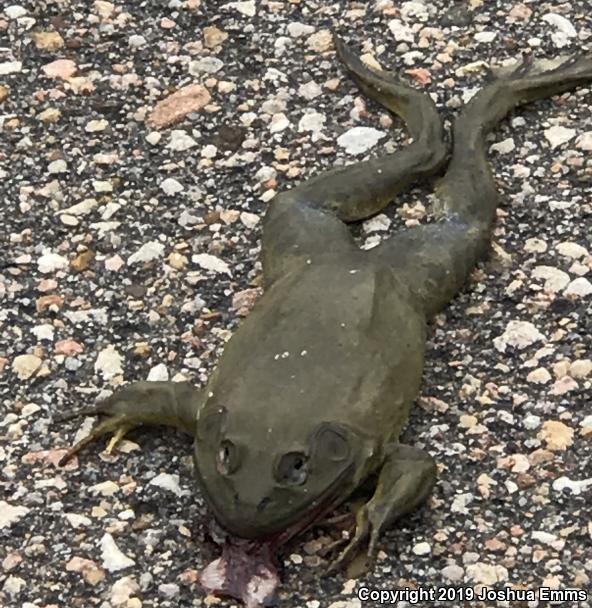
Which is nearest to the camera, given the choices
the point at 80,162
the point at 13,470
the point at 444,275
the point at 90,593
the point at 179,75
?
the point at 90,593

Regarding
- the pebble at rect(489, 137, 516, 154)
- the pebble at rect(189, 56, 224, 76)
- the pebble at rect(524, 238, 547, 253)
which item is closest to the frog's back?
the pebble at rect(524, 238, 547, 253)

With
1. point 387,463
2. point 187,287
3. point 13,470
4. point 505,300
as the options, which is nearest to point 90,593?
point 13,470

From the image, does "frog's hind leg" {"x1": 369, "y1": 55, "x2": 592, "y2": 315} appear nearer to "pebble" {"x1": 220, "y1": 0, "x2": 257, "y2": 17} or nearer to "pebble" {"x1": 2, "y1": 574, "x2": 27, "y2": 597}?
"pebble" {"x1": 220, "y1": 0, "x2": 257, "y2": 17}

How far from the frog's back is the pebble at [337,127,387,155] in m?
0.86

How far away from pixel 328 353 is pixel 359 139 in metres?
1.34

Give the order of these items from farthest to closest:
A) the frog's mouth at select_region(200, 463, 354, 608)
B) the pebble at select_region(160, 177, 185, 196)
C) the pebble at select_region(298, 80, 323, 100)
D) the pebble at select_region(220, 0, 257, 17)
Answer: the pebble at select_region(220, 0, 257, 17)
the pebble at select_region(298, 80, 323, 100)
the pebble at select_region(160, 177, 185, 196)
the frog's mouth at select_region(200, 463, 354, 608)

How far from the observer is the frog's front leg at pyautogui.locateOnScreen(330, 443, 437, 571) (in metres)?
3.32

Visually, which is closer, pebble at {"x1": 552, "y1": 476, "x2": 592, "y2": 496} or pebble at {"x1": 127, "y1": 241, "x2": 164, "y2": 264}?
pebble at {"x1": 552, "y1": 476, "x2": 592, "y2": 496}

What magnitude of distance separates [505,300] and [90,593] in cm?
146

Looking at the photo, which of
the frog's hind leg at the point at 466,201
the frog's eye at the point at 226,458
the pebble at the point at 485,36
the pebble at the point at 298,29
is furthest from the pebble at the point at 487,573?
the pebble at the point at 298,29

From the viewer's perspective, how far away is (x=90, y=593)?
336cm

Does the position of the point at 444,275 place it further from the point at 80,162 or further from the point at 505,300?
the point at 80,162

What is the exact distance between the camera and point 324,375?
11.2 ft

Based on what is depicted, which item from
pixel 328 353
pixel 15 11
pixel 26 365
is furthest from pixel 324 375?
pixel 15 11
